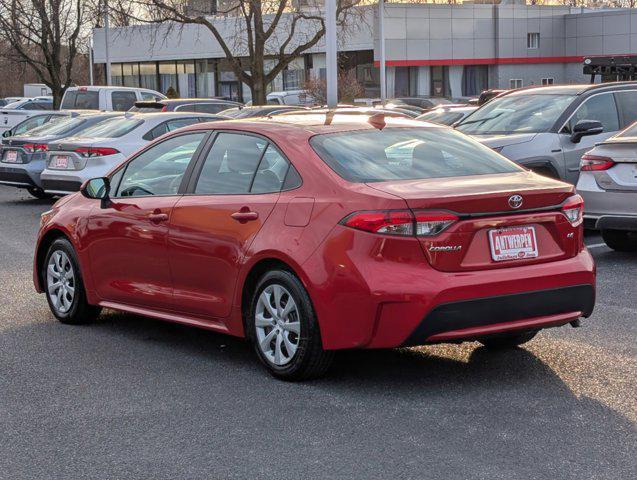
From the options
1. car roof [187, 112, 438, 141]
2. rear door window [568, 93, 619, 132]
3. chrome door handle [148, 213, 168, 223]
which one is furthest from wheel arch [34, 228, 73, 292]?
rear door window [568, 93, 619, 132]

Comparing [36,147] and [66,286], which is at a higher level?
[36,147]

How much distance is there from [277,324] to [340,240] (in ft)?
2.36

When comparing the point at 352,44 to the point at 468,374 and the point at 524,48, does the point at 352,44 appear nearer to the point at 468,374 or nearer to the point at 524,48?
the point at 524,48

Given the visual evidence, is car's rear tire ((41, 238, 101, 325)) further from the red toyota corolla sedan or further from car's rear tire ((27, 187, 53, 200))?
car's rear tire ((27, 187, 53, 200))

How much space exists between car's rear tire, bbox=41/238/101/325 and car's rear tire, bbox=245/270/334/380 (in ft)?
6.78

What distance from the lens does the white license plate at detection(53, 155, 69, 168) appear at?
55.1ft

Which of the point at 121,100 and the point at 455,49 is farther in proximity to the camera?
the point at 455,49

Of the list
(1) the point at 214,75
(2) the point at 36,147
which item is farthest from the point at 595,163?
(1) the point at 214,75

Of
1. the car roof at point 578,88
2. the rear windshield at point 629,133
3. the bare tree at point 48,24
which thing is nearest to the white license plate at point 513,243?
the rear windshield at point 629,133

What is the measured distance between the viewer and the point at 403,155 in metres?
6.66

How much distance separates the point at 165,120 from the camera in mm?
17891

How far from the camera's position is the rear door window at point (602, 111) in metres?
13.5

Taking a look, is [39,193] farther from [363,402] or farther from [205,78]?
[205,78]

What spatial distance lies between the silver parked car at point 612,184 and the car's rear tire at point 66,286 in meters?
5.21
